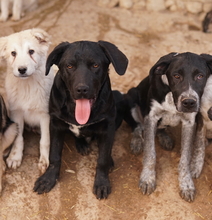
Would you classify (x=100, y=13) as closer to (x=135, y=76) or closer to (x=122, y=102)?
(x=135, y=76)

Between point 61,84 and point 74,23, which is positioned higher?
point 61,84

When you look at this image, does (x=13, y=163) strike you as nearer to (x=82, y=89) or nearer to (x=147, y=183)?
(x=82, y=89)

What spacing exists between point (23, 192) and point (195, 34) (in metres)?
5.19

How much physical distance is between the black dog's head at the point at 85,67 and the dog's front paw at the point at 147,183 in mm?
1046

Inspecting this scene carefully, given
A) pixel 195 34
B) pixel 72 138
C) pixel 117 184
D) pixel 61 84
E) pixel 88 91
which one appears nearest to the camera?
pixel 88 91

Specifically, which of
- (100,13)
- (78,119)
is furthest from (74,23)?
(78,119)

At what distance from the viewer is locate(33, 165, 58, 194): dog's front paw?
399 centimetres

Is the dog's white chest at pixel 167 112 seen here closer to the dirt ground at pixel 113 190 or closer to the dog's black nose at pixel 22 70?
the dirt ground at pixel 113 190

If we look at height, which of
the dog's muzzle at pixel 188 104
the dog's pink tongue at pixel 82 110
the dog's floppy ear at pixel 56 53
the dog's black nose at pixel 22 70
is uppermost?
the dog's floppy ear at pixel 56 53

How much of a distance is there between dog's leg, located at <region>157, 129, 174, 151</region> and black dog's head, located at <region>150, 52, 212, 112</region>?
1023mm

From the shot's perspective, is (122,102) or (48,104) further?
(122,102)

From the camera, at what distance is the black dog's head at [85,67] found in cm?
347

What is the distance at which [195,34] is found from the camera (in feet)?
24.7

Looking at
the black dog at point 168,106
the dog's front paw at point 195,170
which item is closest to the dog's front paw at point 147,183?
the black dog at point 168,106
